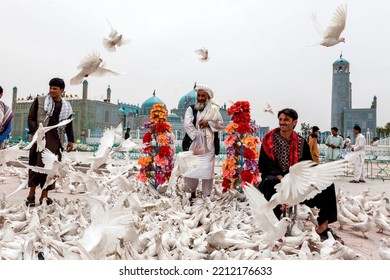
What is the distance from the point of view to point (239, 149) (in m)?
4.38

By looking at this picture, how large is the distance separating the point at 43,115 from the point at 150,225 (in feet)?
6.09

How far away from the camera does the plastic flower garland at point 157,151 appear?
4.62 metres

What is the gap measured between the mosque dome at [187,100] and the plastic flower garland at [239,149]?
18657mm

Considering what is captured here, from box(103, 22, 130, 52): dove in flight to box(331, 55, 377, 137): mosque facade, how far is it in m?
33.7

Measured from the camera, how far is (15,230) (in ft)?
9.29

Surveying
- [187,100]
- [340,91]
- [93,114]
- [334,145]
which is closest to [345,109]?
[340,91]

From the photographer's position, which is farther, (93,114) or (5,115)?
(93,114)

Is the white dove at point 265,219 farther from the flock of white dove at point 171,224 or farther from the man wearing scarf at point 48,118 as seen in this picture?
the man wearing scarf at point 48,118

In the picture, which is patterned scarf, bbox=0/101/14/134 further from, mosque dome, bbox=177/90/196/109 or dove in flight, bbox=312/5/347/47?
mosque dome, bbox=177/90/196/109

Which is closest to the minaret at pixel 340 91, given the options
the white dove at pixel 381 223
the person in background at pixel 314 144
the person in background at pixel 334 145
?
the person in background at pixel 334 145

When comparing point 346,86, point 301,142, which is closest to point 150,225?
point 301,142

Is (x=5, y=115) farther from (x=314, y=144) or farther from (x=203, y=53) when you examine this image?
(x=314, y=144)

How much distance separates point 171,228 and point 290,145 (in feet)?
3.97
